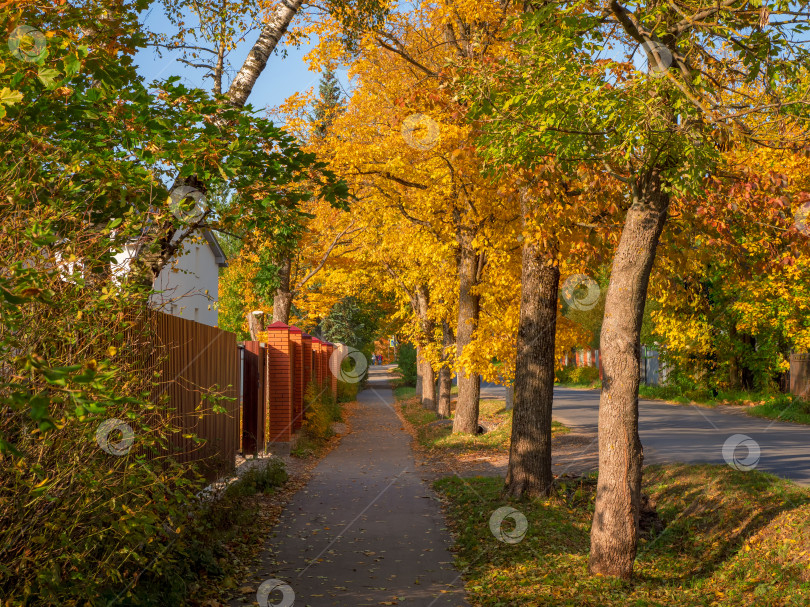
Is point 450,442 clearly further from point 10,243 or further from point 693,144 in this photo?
point 10,243

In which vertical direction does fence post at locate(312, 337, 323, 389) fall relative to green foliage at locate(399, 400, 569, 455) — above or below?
above

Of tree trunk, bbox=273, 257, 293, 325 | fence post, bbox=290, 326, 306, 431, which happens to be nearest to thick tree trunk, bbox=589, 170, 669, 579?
fence post, bbox=290, 326, 306, 431

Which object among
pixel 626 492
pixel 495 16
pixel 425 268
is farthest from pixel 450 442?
pixel 626 492

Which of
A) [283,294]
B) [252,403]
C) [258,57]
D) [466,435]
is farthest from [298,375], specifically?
[258,57]

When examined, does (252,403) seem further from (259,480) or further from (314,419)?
(314,419)

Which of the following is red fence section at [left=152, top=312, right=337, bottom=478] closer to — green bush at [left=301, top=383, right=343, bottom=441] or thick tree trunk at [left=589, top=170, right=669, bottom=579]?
green bush at [left=301, top=383, right=343, bottom=441]

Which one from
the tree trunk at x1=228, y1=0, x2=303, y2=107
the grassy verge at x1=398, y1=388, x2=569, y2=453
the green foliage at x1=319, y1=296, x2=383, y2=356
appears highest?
the tree trunk at x1=228, y1=0, x2=303, y2=107

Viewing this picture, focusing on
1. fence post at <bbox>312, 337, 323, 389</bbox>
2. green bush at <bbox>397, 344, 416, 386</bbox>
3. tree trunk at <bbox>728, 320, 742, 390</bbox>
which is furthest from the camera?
green bush at <bbox>397, 344, 416, 386</bbox>

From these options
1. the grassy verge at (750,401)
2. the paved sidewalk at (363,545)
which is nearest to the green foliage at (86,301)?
the paved sidewalk at (363,545)

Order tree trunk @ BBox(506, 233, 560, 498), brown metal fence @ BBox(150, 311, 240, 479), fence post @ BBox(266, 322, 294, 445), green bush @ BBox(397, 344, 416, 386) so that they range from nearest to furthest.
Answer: brown metal fence @ BBox(150, 311, 240, 479) < tree trunk @ BBox(506, 233, 560, 498) < fence post @ BBox(266, 322, 294, 445) < green bush @ BBox(397, 344, 416, 386)

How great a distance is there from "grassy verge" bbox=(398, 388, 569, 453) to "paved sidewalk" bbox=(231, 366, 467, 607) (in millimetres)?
3101

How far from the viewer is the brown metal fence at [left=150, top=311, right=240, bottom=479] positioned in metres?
6.51

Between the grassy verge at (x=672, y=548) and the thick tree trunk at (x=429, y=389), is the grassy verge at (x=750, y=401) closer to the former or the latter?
the thick tree trunk at (x=429, y=389)

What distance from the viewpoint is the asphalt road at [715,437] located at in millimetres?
12016
